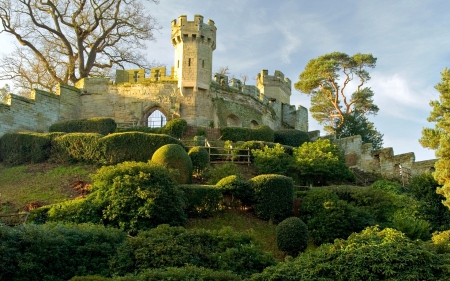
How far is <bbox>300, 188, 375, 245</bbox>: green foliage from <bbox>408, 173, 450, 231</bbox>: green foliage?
3.52 metres

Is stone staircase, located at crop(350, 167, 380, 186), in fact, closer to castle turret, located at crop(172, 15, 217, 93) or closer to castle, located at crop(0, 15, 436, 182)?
castle, located at crop(0, 15, 436, 182)

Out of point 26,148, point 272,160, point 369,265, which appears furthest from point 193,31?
point 369,265

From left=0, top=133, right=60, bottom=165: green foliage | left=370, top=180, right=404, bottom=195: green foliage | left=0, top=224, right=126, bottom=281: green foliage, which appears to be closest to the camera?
left=0, top=224, right=126, bottom=281: green foliage

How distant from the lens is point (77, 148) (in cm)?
2880

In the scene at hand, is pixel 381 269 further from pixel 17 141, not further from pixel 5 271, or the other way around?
pixel 17 141

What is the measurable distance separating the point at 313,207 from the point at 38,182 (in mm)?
12962

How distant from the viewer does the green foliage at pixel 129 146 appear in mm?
27766

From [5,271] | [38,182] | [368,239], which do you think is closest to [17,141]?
[38,182]

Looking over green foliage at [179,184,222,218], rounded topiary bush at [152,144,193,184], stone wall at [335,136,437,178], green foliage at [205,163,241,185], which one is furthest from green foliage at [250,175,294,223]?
stone wall at [335,136,437,178]

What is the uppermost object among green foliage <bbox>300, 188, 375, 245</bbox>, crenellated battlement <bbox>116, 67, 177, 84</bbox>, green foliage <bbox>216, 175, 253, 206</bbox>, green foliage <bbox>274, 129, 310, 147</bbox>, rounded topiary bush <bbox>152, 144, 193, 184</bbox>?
crenellated battlement <bbox>116, 67, 177, 84</bbox>

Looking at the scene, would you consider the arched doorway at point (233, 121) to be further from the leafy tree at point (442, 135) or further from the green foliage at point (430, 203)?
the leafy tree at point (442, 135)

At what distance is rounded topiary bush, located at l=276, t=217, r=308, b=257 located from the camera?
20.3m

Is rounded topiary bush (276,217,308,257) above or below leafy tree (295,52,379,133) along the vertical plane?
below

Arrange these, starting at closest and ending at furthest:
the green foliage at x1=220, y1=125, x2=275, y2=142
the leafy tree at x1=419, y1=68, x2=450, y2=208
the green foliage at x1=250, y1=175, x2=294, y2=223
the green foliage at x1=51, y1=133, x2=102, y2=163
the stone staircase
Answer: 1. the leafy tree at x1=419, y1=68, x2=450, y2=208
2. the green foliage at x1=250, y1=175, x2=294, y2=223
3. the green foliage at x1=51, y1=133, x2=102, y2=163
4. the stone staircase
5. the green foliage at x1=220, y1=125, x2=275, y2=142
